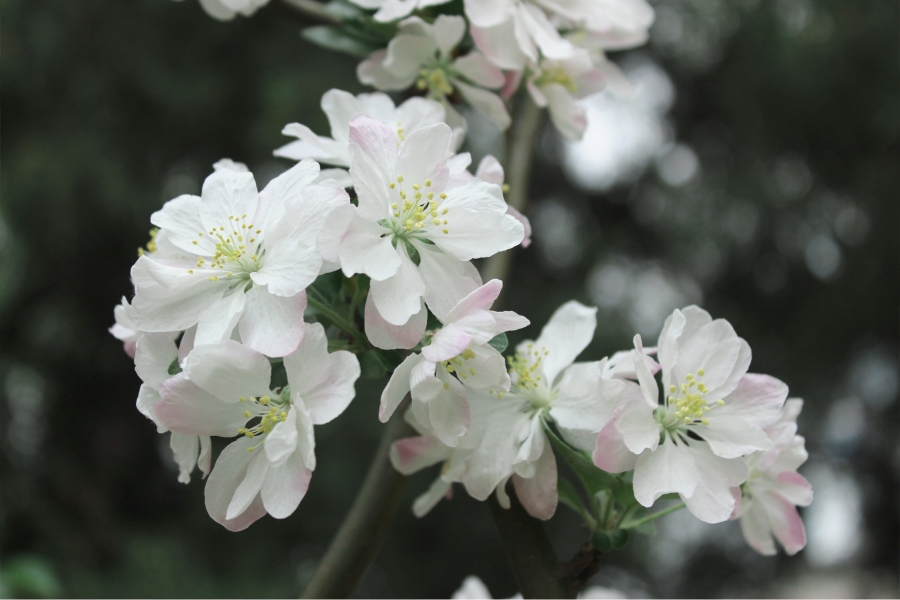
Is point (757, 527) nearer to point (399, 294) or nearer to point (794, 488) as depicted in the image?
point (794, 488)

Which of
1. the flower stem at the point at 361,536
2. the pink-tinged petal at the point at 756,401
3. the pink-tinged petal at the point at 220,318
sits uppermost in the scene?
the pink-tinged petal at the point at 220,318

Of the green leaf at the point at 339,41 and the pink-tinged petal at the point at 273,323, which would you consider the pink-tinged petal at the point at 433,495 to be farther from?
the green leaf at the point at 339,41

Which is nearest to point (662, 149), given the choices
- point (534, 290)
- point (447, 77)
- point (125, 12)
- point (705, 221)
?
point (705, 221)

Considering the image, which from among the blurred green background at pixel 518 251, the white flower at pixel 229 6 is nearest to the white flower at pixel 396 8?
the white flower at pixel 229 6

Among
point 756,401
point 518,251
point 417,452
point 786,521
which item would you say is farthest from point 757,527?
point 518,251

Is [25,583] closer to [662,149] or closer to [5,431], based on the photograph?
[5,431]
